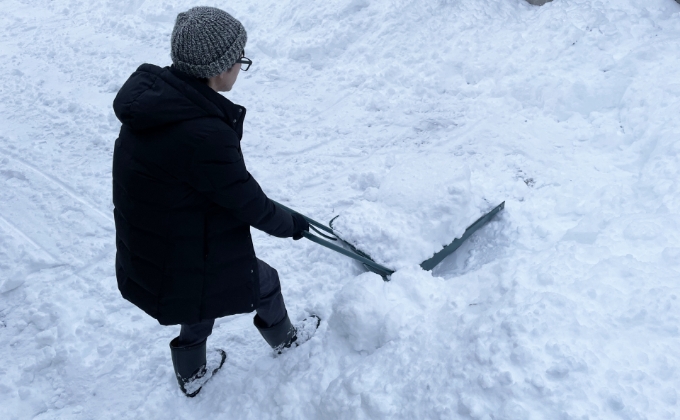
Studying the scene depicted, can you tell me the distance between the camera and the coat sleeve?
1731 millimetres

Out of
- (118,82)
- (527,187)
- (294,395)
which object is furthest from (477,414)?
(118,82)

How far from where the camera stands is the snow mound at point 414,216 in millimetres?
2832

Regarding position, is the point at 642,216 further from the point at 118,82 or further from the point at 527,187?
the point at 118,82

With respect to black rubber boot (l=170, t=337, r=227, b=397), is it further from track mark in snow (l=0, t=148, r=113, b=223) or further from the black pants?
track mark in snow (l=0, t=148, r=113, b=223)

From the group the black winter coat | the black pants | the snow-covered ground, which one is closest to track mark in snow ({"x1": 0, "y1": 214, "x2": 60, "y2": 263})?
the snow-covered ground

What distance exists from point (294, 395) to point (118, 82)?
4489 mm

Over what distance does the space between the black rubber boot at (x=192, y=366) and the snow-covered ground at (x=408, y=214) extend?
7cm

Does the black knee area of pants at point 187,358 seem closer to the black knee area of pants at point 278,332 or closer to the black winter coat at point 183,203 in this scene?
the black knee area of pants at point 278,332

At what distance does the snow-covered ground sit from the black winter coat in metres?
0.72

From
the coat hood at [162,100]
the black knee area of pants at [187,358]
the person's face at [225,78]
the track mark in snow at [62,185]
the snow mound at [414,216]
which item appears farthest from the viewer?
the track mark in snow at [62,185]

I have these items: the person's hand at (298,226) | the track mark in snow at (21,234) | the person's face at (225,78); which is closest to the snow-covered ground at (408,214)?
the track mark in snow at (21,234)

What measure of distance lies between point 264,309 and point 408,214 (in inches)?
39.8

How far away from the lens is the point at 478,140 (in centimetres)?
412

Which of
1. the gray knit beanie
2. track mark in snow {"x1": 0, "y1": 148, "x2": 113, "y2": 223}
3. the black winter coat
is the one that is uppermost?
the gray knit beanie
